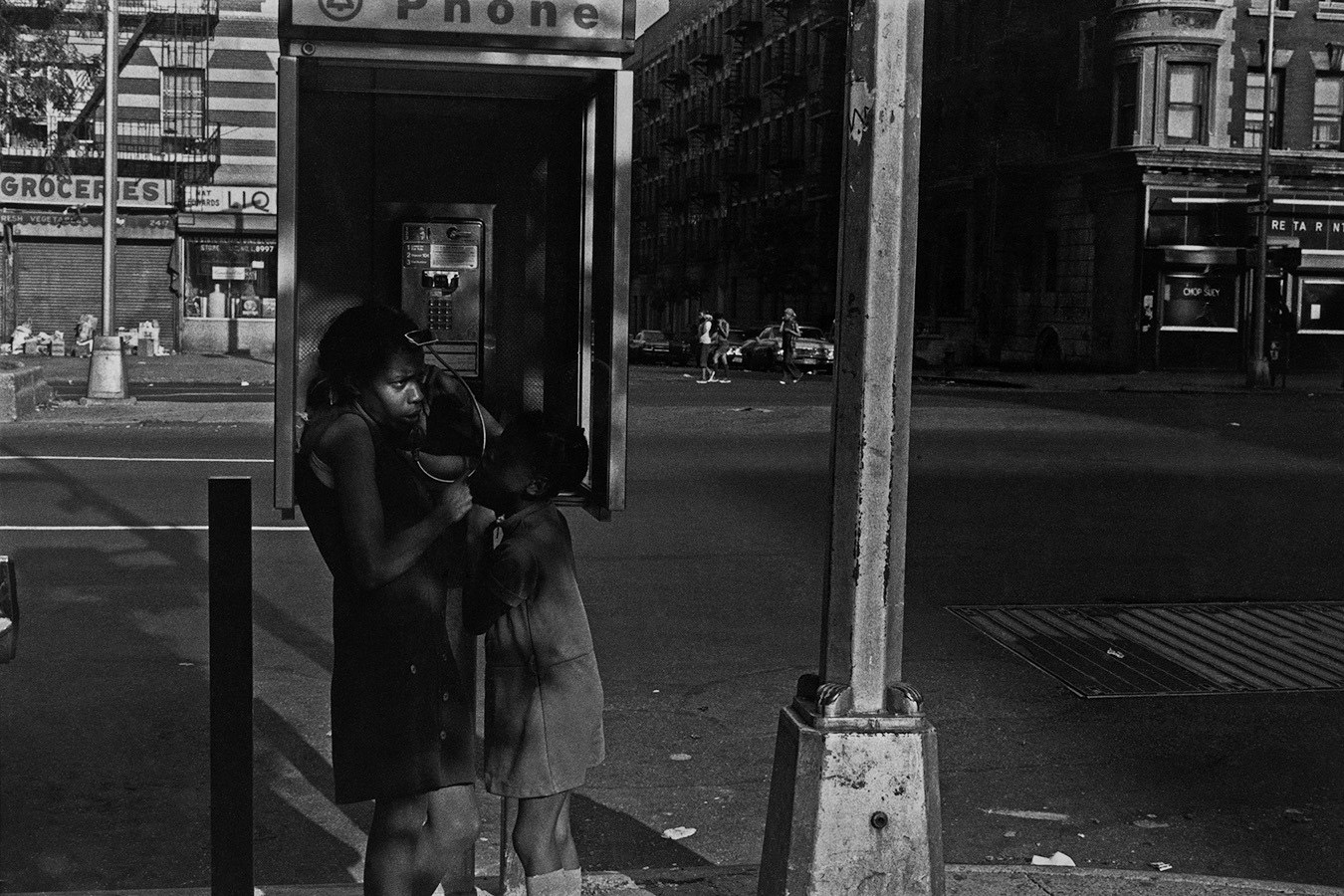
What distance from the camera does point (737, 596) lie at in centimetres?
908

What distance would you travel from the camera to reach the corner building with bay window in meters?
42.3

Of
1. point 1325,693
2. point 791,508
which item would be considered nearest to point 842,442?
point 1325,693

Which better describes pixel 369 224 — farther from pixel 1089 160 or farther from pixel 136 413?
pixel 1089 160

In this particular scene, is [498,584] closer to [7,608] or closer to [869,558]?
[869,558]

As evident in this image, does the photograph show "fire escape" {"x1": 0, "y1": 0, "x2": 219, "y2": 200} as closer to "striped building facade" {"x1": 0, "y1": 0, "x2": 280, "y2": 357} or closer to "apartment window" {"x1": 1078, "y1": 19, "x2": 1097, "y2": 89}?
"striped building facade" {"x1": 0, "y1": 0, "x2": 280, "y2": 357}

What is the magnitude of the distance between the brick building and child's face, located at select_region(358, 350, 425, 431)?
148 feet

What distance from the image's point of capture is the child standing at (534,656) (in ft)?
12.8

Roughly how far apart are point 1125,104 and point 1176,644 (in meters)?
37.7

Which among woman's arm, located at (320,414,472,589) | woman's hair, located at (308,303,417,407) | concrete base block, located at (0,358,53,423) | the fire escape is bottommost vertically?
concrete base block, located at (0,358,53,423)

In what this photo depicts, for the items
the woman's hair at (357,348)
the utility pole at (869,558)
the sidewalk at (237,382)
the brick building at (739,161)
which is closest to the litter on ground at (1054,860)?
the utility pole at (869,558)

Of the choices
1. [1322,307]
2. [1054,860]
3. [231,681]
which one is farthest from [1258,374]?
[231,681]

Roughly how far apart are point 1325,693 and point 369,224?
4.74 metres

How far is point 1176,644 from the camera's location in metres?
8.12

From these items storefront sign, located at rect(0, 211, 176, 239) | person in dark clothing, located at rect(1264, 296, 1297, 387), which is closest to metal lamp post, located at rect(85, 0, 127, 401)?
storefront sign, located at rect(0, 211, 176, 239)
